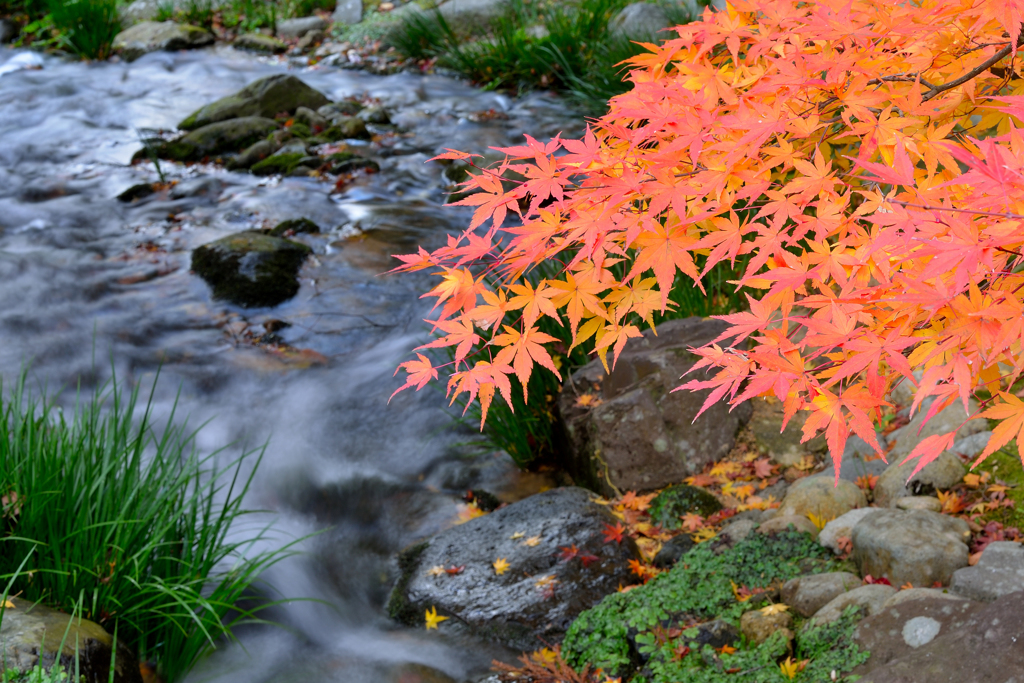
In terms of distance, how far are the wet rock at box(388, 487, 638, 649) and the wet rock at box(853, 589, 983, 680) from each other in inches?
39.8

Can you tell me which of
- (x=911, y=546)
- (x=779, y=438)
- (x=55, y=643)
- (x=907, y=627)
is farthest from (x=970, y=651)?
(x=55, y=643)

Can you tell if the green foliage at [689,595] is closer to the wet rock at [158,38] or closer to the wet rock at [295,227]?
the wet rock at [295,227]

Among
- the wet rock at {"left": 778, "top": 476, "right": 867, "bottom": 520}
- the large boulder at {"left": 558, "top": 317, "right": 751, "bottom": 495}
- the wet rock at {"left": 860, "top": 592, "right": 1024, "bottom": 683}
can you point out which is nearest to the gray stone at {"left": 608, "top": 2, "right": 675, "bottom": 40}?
the large boulder at {"left": 558, "top": 317, "right": 751, "bottom": 495}

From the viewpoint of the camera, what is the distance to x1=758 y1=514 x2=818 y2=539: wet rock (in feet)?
8.84

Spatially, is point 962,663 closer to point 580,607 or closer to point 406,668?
point 580,607

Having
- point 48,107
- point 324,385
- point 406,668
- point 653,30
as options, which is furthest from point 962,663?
point 48,107

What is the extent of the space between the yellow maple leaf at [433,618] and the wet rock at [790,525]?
1.29 meters

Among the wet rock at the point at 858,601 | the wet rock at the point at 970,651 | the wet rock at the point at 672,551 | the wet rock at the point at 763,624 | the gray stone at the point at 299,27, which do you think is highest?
the gray stone at the point at 299,27

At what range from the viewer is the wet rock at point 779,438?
3.42 m

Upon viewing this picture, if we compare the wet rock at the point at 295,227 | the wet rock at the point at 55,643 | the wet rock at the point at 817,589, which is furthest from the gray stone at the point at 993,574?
the wet rock at the point at 295,227

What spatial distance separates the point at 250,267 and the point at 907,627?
16.6 feet

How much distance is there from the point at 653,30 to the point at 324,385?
591cm

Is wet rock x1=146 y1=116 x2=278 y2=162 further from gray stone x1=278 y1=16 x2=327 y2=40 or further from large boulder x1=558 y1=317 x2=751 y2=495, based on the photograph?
large boulder x1=558 y1=317 x2=751 y2=495

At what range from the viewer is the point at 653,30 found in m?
8.31
